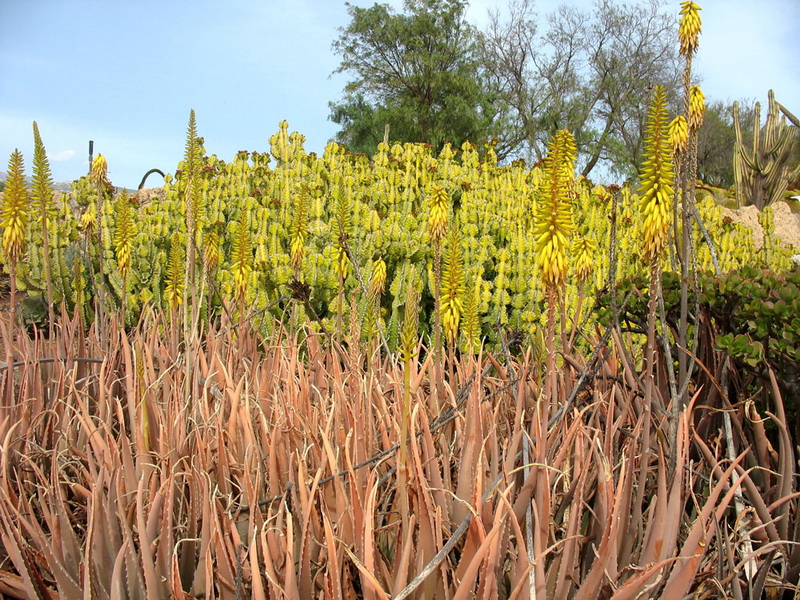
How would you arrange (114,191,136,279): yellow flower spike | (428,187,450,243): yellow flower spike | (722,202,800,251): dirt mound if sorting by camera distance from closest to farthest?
(428,187,450,243): yellow flower spike → (114,191,136,279): yellow flower spike → (722,202,800,251): dirt mound

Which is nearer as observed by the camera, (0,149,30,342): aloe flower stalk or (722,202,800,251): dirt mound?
(0,149,30,342): aloe flower stalk

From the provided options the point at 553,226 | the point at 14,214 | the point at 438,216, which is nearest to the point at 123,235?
the point at 14,214

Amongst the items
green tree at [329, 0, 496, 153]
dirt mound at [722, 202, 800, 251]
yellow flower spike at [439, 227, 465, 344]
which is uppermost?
green tree at [329, 0, 496, 153]

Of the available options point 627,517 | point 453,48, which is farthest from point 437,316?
point 453,48

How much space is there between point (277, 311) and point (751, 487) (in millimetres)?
3460

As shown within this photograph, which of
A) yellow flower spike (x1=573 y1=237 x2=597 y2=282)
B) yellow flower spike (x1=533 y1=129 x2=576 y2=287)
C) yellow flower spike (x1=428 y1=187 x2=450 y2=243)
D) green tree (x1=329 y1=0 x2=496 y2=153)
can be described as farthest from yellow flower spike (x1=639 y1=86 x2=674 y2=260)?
green tree (x1=329 y1=0 x2=496 y2=153)

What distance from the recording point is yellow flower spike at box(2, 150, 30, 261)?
2125 mm

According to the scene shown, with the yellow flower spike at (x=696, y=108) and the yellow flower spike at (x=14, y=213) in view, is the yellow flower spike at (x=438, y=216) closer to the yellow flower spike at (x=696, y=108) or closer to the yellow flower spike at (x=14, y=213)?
the yellow flower spike at (x=696, y=108)

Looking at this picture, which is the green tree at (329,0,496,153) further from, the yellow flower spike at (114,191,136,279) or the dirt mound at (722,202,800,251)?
the yellow flower spike at (114,191,136,279)

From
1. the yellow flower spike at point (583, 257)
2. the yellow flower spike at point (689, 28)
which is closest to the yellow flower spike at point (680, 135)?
the yellow flower spike at point (689, 28)

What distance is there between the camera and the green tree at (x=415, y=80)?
30.9 metres

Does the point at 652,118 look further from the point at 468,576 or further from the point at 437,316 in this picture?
the point at 468,576

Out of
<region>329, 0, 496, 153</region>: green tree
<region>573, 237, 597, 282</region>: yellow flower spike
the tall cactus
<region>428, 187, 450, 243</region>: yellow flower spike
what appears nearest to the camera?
<region>428, 187, 450, 243</region>: yellow flower spike

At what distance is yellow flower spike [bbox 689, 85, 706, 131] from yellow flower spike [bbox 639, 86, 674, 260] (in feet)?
1.27
